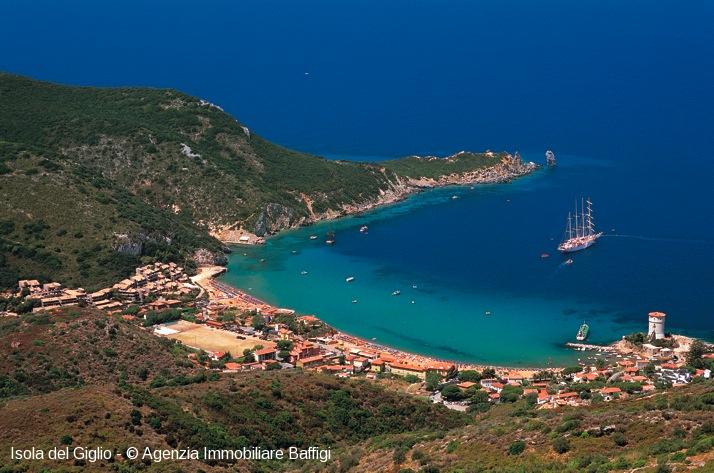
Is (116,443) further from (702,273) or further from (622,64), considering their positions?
(622,64)

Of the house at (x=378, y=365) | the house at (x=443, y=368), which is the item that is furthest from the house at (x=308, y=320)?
the house at (x=443, y=368)

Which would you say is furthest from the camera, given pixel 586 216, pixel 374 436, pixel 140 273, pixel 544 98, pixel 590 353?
pixel 544 98

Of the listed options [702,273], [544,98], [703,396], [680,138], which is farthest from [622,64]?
[703,396]

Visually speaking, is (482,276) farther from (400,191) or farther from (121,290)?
(400,191)

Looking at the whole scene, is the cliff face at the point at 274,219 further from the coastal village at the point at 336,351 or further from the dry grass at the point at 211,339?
the dry grass at the point at 211,339

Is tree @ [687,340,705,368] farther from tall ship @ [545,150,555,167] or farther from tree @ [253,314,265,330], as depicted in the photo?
tall ship @ [545,150,555,167]

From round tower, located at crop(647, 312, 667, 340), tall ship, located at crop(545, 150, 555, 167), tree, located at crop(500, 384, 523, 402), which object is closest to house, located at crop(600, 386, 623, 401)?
tree, located at crop(500, 384, 523, 402)
